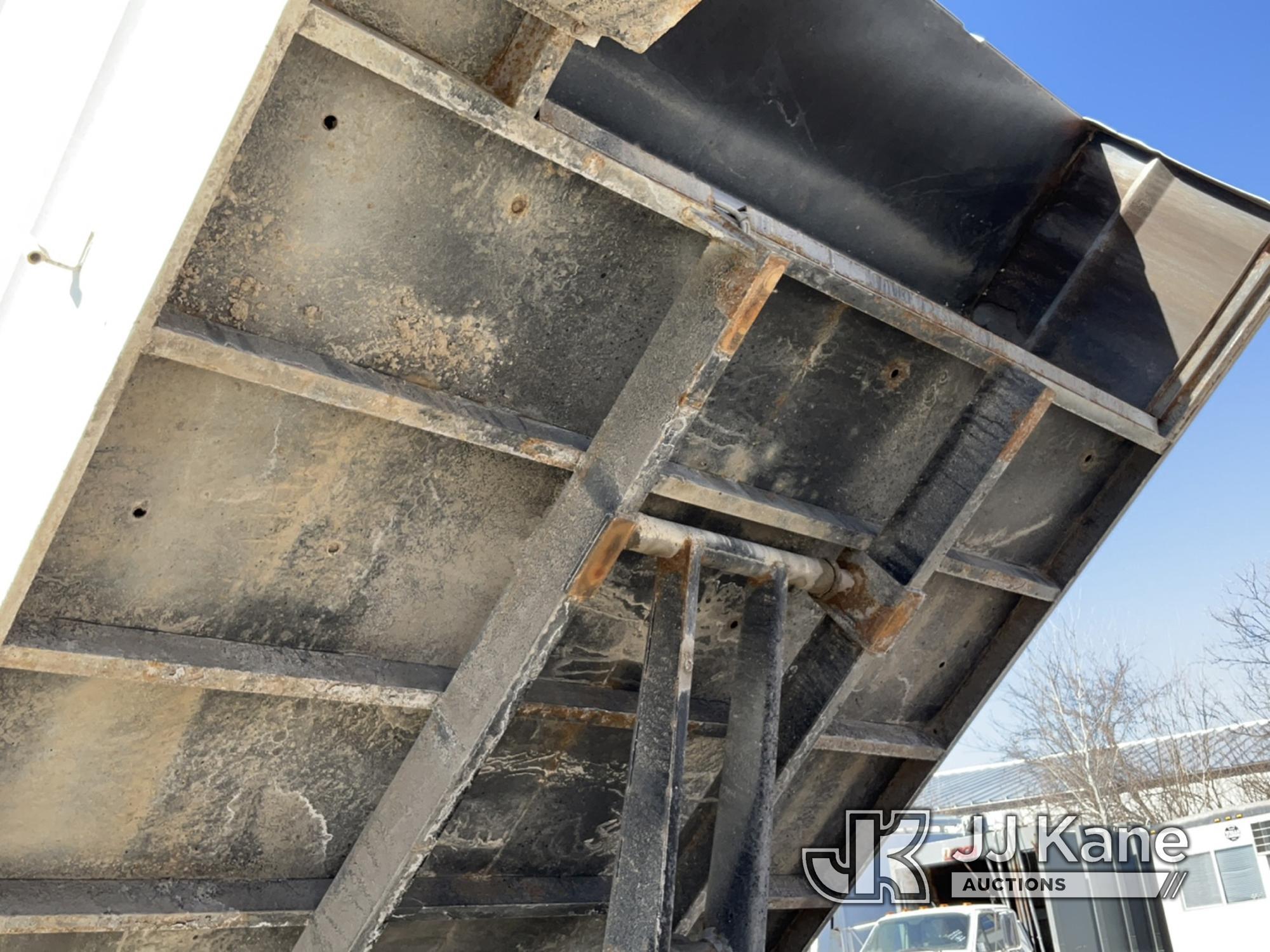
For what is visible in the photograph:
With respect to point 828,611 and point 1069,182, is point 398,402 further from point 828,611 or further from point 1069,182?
point 1069,182

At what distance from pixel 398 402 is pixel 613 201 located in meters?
0.87

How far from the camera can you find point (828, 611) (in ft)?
14.9

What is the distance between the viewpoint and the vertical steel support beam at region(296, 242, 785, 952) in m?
3.38

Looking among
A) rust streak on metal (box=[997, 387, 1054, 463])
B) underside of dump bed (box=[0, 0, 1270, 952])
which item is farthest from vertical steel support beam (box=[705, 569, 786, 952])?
rust streak on metal (box=[997, 387, 1054, 463])

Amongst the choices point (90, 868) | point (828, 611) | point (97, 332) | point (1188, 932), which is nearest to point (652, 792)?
point (828, 611)

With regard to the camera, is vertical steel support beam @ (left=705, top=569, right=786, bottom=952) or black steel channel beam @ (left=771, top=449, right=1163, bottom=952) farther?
black steel channel beam @ (left=771, top=449, right=1163, bottom=952)

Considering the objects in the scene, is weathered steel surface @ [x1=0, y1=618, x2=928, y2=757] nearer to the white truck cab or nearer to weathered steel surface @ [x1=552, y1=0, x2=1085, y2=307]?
weathered steel surface @ [x1=552, y1=0, x2=1085, y2=307]

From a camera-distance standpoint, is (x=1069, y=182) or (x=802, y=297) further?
(x=1069, y=182)

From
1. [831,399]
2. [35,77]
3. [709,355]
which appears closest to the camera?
[35,77]

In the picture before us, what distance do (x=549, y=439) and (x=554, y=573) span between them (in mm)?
442

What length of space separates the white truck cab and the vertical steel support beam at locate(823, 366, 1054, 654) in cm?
1014

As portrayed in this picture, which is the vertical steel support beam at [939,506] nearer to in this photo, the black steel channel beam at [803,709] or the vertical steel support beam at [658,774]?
the black steel channel beam at [803,709]

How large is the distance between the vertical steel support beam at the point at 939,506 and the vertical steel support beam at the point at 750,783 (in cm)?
43

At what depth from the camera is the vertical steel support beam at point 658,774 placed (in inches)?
134
